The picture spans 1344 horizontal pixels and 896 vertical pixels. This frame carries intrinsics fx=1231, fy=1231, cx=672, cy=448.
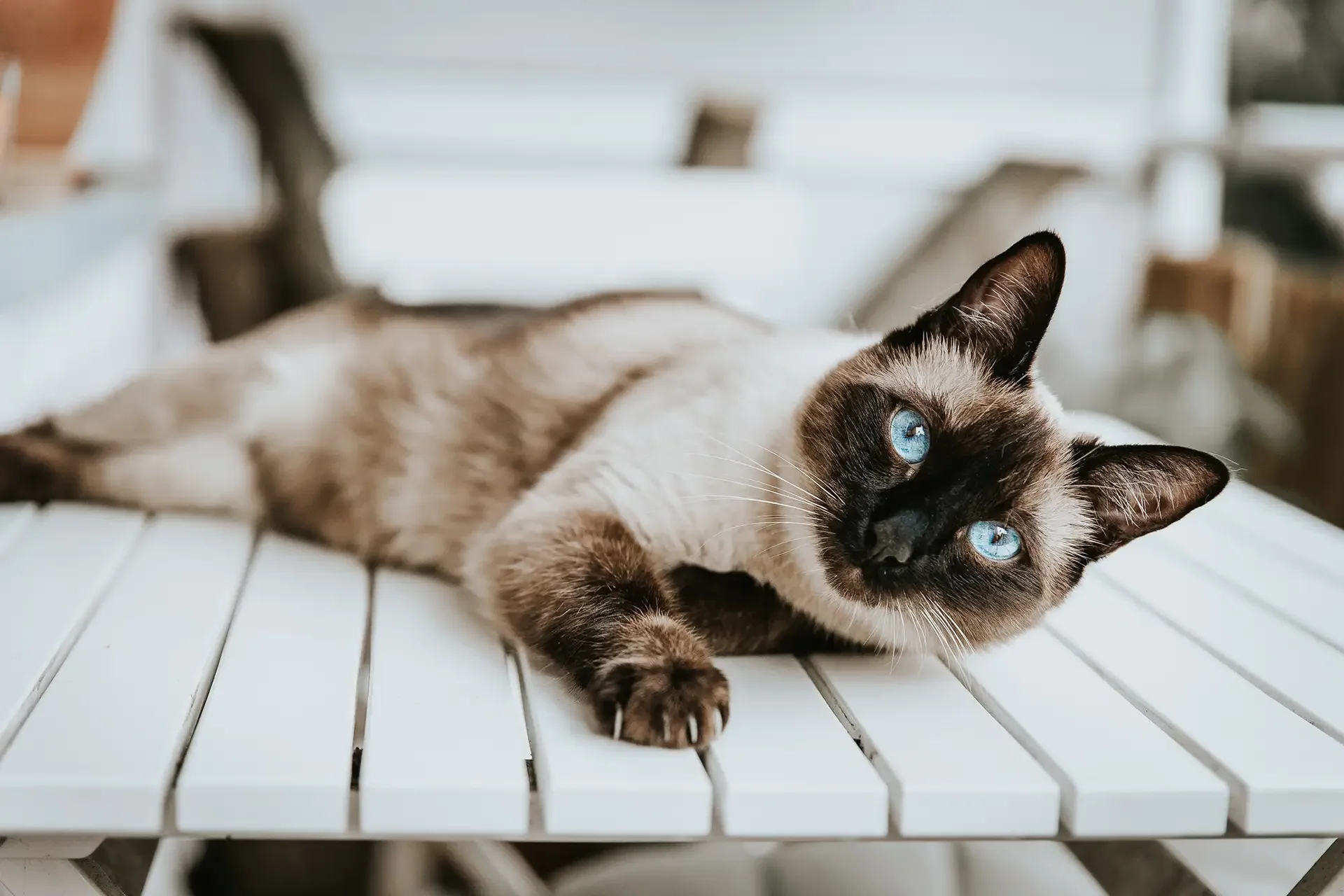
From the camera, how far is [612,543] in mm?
1241

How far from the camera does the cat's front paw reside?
3.33 ft

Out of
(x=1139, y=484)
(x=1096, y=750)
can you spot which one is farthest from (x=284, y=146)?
(x=1096, y=750)

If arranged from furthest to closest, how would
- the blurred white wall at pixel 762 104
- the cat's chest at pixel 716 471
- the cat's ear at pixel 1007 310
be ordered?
1. the blurred white wall at pixel 762 104
2. the cat's chest at pixel 716 471
3. the cat's ear at pixel 1007 310

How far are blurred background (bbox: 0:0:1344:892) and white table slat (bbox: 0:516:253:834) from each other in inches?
37.5

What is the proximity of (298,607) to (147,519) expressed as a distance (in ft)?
1.24

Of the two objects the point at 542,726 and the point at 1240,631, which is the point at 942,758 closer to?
the point at 542,726

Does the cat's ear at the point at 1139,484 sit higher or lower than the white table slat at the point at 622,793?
higher

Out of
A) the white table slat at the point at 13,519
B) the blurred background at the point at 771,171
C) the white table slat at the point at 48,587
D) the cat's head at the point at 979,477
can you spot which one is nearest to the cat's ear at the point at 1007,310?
the cat's head at the point at 979,477

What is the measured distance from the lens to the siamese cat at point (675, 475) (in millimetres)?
1130

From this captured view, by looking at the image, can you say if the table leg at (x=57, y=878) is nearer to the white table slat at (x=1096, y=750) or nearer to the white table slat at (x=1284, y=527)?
the white table slat at (x=1096, y=750)

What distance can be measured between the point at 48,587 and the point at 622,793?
705 mm

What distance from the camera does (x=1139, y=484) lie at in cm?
116

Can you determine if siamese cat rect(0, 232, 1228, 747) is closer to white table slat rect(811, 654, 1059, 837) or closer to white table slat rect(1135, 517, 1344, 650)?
white table slat rect(811, 654, 1059, 837)

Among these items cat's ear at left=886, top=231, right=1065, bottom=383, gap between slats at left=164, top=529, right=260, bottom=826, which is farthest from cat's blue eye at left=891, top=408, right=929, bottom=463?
gap between slats at left=164, top=529, right=260, bottom=826
